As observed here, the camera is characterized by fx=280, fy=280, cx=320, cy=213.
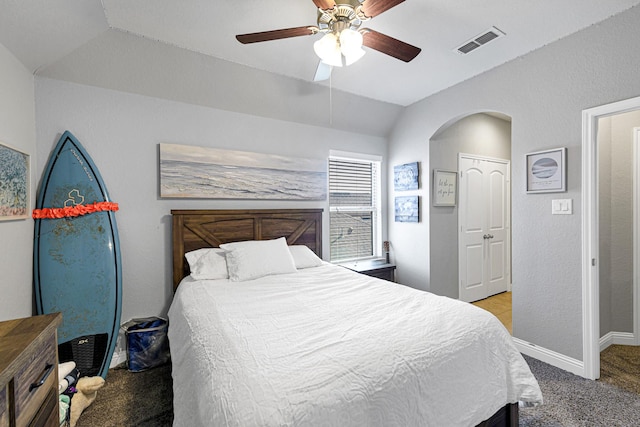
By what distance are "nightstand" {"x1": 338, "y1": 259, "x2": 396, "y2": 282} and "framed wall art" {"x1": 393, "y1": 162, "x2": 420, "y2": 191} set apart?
106 cm

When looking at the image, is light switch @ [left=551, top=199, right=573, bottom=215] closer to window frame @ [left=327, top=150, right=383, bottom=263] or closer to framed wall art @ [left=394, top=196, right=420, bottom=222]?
framed wall art @ [left=394, top=196, right=420, bottom=222]

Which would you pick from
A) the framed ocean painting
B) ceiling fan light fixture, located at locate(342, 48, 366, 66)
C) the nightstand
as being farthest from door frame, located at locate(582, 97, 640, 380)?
the framed ocean painting

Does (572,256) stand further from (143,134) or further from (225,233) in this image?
(143,134)

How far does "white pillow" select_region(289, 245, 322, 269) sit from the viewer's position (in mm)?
2877

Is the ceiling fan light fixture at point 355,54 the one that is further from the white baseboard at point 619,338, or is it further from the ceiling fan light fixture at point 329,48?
the white baseboard at point 619,338

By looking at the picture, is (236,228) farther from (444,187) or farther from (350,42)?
(444,187)

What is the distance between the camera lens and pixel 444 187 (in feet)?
11.8

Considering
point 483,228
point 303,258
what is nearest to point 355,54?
point 303,258

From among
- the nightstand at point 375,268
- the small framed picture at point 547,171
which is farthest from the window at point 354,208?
the small framed picture at point 547,171

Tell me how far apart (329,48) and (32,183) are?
2.40 m

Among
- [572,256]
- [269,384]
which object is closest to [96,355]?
[269,384]

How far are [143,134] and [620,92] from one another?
151 inches

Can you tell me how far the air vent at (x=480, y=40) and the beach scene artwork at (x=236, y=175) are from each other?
1.82m

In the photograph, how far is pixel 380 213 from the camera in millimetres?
4039
